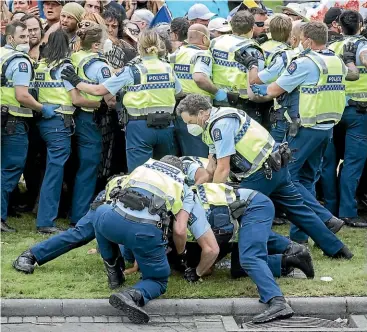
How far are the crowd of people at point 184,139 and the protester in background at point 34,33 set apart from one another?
16 millimetres

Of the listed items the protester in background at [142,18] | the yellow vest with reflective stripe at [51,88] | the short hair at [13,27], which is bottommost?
the protester in background at [142,18]

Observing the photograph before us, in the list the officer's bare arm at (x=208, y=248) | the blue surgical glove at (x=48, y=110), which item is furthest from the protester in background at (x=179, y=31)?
the officer's bare arm at (x=208, y=248)

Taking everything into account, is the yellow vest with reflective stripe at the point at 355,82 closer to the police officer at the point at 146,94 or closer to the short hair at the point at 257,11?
the short hair at the point at 257,11

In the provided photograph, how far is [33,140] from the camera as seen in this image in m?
11.6

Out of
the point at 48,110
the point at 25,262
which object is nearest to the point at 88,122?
the point at 48,110

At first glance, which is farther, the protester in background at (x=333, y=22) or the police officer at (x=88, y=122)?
the protester in background at (x=333, y=22)

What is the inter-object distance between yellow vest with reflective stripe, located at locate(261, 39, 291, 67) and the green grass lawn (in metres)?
2.35

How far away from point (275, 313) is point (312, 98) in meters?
2.86

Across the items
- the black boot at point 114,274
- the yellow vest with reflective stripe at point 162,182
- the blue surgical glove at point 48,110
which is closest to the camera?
the yellow vest with reflective stripe at point 162,182

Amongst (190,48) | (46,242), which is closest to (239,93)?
(190,48)

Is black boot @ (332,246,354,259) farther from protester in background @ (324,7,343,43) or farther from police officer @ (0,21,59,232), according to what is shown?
police officer @ (0,21,59,232)

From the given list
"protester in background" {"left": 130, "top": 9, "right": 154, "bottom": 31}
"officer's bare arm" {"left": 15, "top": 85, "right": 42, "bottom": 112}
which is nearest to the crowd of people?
"officer's bare arm" {"left": 15, "top": 85, "right": 42, "bottom": 112}

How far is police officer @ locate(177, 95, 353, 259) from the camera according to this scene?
9117 mm

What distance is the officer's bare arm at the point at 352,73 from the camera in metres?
11.2
